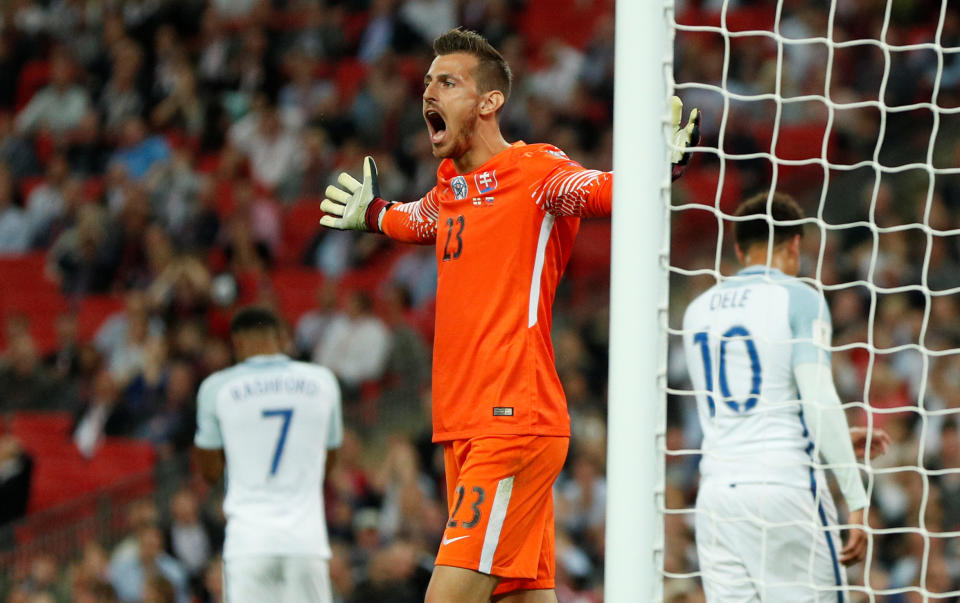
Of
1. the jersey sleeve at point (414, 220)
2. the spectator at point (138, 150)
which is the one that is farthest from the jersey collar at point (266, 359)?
the spectator at point (138, 150)

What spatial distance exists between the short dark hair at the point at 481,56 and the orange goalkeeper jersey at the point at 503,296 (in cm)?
24

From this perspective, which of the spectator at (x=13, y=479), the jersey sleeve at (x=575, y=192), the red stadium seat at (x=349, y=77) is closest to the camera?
the jersey sleeve at (x=575, y=192)

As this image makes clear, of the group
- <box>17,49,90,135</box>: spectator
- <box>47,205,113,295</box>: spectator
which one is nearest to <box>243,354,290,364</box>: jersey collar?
<box>47,205,113,295</box>: spectator

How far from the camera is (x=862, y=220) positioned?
11320mm

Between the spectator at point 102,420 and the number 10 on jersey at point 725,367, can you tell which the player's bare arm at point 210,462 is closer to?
the number 10 on jersey at point 725,367

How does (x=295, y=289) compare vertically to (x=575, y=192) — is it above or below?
above

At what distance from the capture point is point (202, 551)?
1021cm

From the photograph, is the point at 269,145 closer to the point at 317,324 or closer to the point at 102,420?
the point at 317,324

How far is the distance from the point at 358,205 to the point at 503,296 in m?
1.02

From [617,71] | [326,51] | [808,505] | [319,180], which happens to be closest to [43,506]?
[319,180]

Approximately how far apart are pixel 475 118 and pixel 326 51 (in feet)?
37.1

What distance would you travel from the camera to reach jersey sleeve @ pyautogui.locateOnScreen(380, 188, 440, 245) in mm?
5078

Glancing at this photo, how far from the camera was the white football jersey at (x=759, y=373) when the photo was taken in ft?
17.3

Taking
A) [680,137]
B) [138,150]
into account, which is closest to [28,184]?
[138,150]
